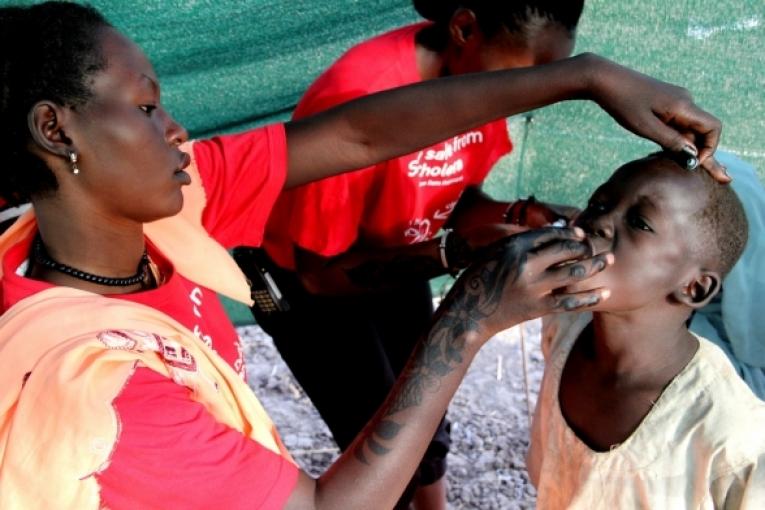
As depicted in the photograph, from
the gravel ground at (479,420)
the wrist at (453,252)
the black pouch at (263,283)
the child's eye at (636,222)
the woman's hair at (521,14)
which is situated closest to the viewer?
the child's eye at (636,222)

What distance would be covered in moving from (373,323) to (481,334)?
0.85 meters

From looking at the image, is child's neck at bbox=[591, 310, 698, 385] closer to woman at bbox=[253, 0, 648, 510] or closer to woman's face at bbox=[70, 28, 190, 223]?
woman at bbox=[253, 0, 648, 510]

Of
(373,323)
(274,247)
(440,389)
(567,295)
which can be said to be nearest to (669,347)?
(567,295)

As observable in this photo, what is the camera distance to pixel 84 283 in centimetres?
115

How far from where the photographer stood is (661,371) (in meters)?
1.41

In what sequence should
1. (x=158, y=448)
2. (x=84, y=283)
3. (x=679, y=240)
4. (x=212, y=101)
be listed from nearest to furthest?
(x=158, y=448) → (x=84, y=283) → (x=679, y=240) → (x=212, y=101)

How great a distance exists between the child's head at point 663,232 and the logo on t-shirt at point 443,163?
462mm

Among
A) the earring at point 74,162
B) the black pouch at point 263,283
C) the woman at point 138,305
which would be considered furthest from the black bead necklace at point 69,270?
the black pouch at point 263,283

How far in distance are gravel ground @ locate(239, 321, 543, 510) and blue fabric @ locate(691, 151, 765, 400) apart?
0.91m

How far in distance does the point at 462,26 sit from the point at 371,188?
15.3 inches

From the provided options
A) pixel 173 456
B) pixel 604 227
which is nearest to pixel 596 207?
pixel 604 227

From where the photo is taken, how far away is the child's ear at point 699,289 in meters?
1.34

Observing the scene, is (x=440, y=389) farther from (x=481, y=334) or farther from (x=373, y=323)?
(x=373, y=323)

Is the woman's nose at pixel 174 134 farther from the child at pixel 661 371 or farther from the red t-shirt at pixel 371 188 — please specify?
the child at pixel 661 371
